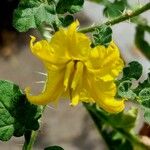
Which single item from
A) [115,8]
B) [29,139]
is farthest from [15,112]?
[115,8]

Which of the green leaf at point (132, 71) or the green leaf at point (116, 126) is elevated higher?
the green leaf at point (132, 71)

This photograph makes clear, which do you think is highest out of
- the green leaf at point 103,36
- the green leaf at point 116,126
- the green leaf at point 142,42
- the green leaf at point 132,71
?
the green leaf at point 103,36

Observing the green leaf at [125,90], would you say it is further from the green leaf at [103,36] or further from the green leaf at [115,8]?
the green leaf at [115,8]

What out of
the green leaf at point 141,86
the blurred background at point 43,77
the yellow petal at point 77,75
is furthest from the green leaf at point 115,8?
the blurred background at point 43,77

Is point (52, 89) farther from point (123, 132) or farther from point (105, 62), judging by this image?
point (123, 132)

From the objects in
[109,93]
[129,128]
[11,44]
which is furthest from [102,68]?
[11,44]

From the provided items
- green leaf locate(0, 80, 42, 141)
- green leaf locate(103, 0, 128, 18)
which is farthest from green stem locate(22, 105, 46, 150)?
green leaf locate(103, 0, 128, 18)

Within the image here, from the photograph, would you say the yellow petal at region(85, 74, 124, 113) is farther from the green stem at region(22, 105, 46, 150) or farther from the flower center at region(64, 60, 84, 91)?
the green stem at region(22, 105, 46, 150)
